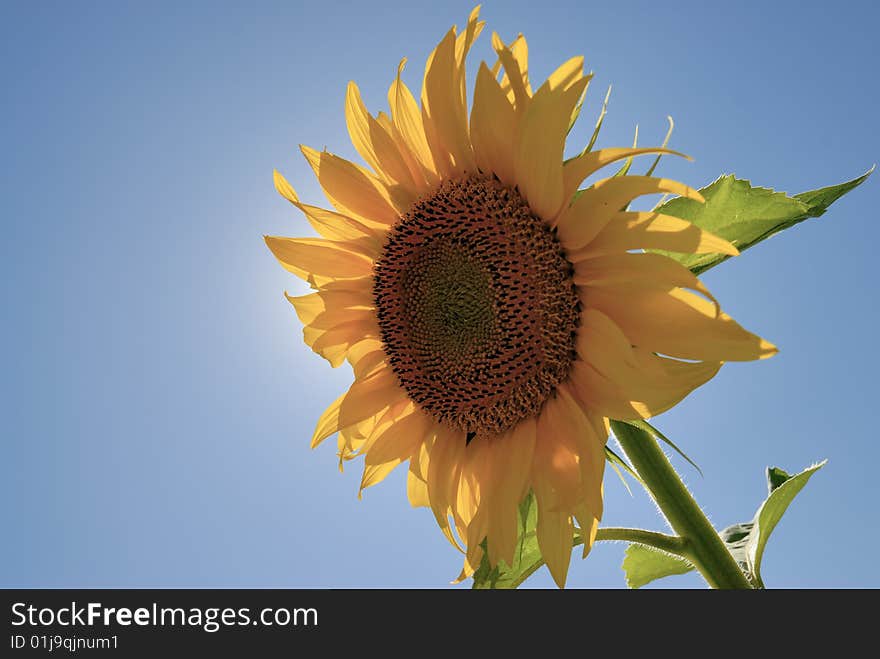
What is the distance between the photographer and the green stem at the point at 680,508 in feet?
7.50

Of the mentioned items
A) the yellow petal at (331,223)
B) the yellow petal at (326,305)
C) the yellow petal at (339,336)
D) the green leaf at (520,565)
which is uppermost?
the yellow petal at (331,223)

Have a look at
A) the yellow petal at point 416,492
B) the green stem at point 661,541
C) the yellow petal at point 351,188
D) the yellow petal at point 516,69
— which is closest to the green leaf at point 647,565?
the green stem at point 661,541

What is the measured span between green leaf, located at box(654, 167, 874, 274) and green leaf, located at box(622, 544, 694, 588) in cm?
116

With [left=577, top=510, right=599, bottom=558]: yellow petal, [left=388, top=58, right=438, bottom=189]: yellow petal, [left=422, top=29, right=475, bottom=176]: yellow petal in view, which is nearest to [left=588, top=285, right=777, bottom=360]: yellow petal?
[left=577, top=510, right=599, bottom=558]: yellow petal

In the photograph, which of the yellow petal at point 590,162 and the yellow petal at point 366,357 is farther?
the yellow petal at point 366,357

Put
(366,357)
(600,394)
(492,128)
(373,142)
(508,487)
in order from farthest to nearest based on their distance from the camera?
(366,357) < (373,142) < (508,487) < (492,128) < (600,394)

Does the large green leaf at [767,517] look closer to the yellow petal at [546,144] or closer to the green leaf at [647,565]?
the green leaf at [647,565]

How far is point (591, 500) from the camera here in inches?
80.2

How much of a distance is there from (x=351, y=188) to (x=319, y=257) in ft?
0.91

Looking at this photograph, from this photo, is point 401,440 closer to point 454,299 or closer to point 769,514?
point 454,299

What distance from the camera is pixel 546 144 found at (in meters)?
2.02

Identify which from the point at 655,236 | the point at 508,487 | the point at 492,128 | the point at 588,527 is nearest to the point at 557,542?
the point at 588,527

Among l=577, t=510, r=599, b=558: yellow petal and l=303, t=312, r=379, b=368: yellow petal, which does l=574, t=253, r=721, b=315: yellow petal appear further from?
l=303, t=312, r=379, b=368: yellow petal

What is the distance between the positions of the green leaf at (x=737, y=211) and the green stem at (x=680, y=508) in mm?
554
